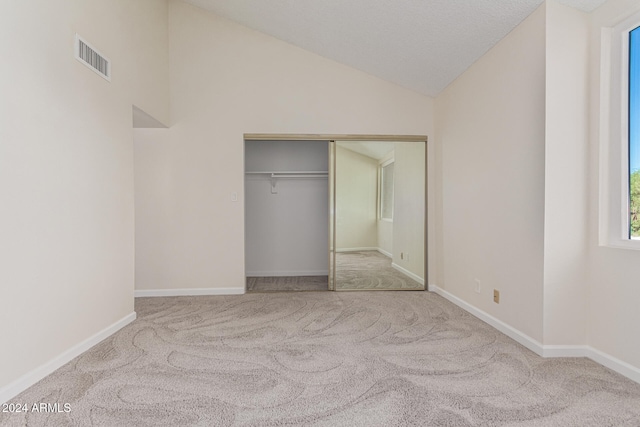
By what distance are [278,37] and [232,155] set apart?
59.5 inches

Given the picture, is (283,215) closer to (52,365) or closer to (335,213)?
(335,213)

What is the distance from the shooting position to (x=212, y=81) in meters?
4.72

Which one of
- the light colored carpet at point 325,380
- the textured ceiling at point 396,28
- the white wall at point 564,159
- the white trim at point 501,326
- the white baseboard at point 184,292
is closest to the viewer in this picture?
the light colored carpet at point 325,380

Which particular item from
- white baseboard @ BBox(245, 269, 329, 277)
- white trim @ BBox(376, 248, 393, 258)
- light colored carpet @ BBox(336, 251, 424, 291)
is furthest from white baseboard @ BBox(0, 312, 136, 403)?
white trim @ BBox(376, 248, 393, 258)

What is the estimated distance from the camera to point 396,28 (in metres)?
3.60

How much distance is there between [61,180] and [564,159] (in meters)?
3.33

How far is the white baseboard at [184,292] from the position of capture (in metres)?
4.65

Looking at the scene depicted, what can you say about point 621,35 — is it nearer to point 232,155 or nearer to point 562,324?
point 562,324

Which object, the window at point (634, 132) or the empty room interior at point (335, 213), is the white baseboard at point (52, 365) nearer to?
the empty room interior at point (335, 213)

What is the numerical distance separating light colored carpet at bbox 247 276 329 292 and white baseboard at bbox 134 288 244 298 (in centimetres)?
28

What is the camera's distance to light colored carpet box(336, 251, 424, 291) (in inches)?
194

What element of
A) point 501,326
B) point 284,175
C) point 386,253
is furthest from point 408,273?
point 284,175

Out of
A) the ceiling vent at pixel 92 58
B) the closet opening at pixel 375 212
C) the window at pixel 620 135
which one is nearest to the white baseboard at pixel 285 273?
the closet opening at pixel 375 212

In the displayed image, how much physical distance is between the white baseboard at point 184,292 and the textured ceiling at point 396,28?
3052mm
